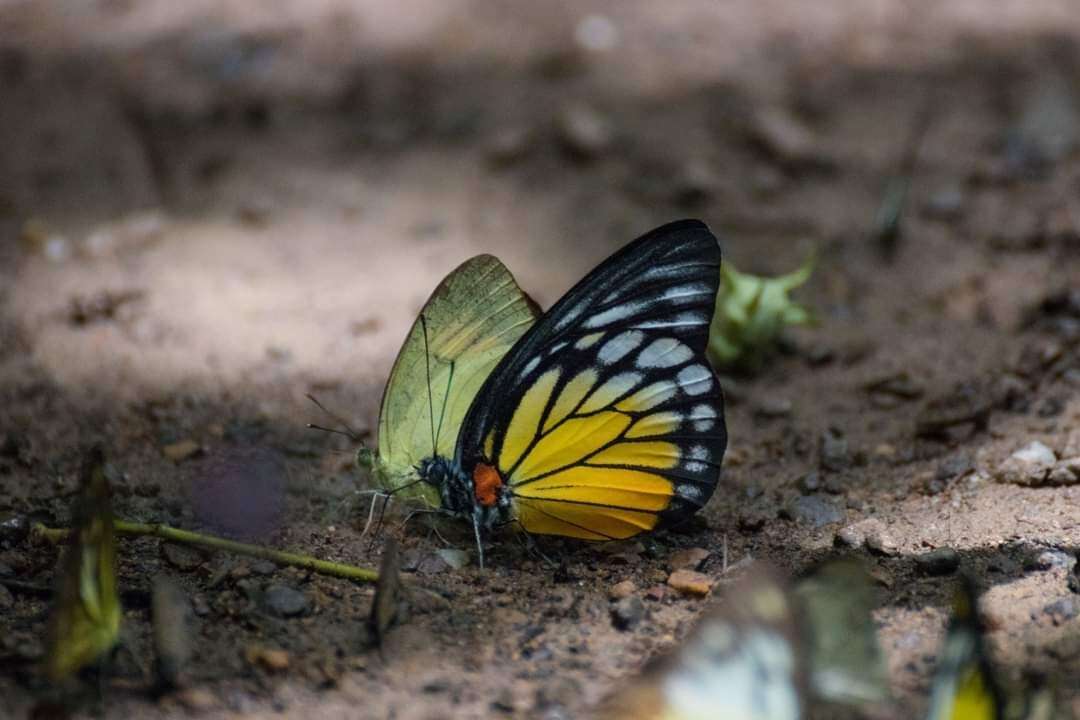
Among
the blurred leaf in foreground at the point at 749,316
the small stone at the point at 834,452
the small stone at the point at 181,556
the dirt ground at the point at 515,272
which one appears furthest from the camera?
the blurred leaf in foreground at the point at 749,316

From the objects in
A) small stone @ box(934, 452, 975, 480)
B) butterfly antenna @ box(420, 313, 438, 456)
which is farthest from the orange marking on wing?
small stone @ box(934, 452, 975, 480)

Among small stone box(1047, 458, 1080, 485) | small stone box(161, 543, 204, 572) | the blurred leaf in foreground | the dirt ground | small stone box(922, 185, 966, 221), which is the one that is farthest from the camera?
small stone box(922, 185, 966, 221)

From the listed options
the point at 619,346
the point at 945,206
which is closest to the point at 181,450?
the point at 619,346

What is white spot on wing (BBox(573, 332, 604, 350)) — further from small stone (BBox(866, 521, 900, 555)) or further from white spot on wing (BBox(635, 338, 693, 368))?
small stone (BBox(866, 521, 900, 555))

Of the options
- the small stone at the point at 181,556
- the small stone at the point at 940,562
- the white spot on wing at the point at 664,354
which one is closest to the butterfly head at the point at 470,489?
the white spot on wing at the point at 664,354

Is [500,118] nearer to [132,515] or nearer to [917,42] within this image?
[917,42]

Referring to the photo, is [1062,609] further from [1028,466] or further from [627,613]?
[627,613]

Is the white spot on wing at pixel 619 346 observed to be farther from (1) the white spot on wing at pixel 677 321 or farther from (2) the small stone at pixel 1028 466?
(2) the small stone at pixel 1028 466

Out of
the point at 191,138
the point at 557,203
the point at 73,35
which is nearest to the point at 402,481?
the point at 557,203
